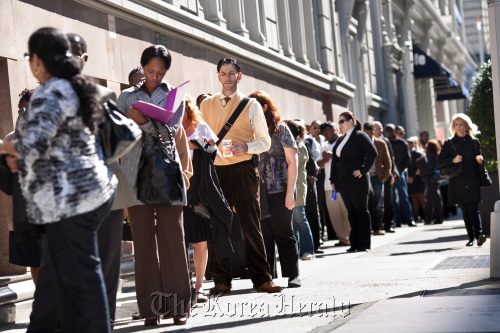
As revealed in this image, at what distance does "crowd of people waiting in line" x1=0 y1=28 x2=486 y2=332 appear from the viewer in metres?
5.49

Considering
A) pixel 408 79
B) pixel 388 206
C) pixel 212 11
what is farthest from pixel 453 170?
pixel 408 79

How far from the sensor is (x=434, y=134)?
44688 mm

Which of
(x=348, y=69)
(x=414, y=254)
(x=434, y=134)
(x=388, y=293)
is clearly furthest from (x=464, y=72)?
(x=388, y=293)

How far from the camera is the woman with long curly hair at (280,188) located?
9.91 meters

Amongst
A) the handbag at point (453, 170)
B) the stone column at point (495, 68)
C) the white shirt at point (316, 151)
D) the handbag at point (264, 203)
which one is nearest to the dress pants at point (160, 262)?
the handbag at point (264, 203)

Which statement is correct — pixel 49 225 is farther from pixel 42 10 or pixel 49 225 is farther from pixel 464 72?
pixel 464 72

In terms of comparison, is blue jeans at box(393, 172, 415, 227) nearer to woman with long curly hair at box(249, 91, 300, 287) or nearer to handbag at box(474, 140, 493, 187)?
handbag at box(474, 140, 493, 187)

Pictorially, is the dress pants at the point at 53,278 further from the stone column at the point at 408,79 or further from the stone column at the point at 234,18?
the stone column at the point at 408,79

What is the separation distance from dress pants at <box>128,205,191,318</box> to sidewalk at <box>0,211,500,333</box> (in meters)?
0.17

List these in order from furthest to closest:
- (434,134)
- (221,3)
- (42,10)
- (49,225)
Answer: (434,134), (221,3), (42,10), (49,225)

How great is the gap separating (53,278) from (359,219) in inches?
330

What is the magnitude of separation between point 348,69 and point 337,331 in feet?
74.8

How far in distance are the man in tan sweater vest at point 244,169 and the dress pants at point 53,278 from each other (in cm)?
245

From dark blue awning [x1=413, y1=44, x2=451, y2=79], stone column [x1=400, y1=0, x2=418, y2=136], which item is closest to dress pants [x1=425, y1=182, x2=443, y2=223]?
stone column [x1=400, y1=0, x2=418, y2=136]
